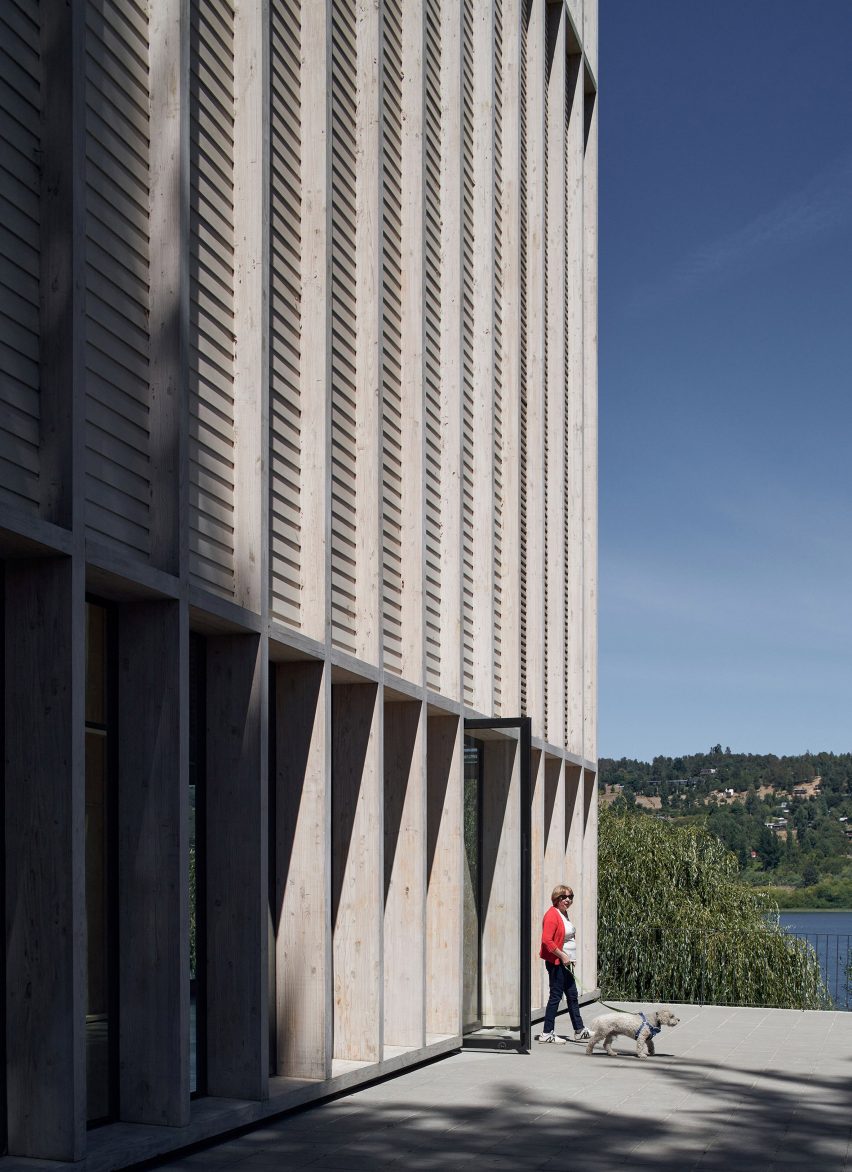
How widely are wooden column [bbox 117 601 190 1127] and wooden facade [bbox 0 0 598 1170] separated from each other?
0.07 ft

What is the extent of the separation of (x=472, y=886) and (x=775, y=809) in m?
115

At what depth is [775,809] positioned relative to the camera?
12888 centimetres

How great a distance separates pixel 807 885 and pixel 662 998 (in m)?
70.3

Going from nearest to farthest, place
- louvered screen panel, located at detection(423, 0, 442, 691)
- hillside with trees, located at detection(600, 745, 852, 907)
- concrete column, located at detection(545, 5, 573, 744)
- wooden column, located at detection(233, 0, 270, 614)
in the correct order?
1. wooden column, located at detection(233, 0, 270, 614)
2. louvered screen panel, located at detection(423, 0, 442, 691)
3. concrete column, located at detection(545, 5, 573, 744)
4. hillside with trees, located at detection(600, 745, 852, 907)

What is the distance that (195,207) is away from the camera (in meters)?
11.3

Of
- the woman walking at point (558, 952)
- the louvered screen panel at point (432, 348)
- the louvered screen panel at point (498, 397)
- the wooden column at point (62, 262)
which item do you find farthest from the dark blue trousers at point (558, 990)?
the wooden column at point (62, 262)

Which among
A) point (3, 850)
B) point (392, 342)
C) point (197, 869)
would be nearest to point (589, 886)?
point (392, 342)

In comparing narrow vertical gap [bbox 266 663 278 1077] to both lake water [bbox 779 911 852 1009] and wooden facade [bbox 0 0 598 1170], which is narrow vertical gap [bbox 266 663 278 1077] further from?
lake water [bbox 779 911 852 1009]

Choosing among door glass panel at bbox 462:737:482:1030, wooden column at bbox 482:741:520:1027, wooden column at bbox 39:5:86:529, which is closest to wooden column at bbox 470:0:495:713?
wooden column at bbox 482:741:520:1027

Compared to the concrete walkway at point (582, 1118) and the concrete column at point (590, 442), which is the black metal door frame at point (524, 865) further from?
the concrete column at point (590, 442)

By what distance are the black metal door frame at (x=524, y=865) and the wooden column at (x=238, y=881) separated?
5.93 m

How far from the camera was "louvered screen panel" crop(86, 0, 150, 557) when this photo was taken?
9633 mm

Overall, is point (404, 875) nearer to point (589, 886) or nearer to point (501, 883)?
point (501, 883)

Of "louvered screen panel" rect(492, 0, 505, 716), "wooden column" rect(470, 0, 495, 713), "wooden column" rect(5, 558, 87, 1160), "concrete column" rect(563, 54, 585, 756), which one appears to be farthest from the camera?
"concrete column" rect(563, 54, 585, 756)
